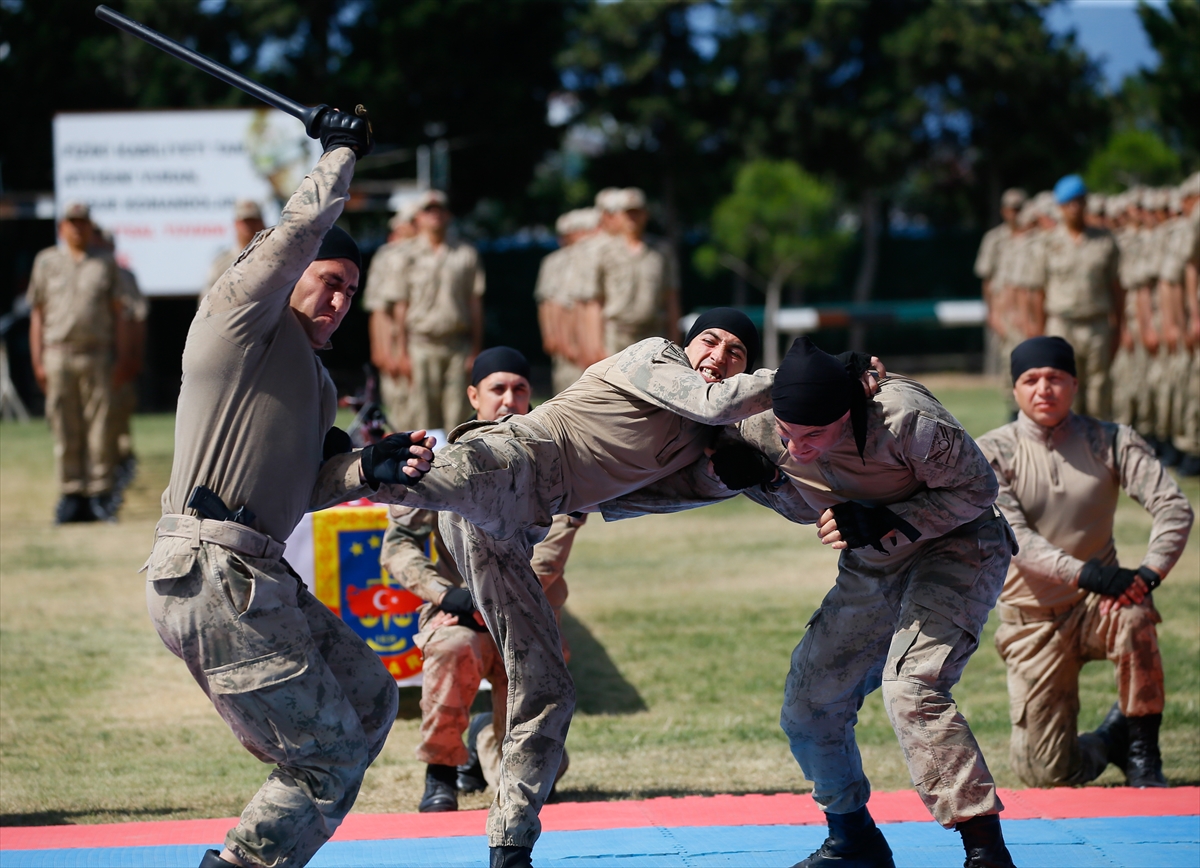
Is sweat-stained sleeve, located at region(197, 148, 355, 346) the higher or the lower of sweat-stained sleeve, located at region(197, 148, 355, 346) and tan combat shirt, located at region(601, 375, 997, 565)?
the higher

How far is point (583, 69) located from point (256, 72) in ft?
25.7

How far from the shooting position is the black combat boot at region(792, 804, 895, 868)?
14.5ft

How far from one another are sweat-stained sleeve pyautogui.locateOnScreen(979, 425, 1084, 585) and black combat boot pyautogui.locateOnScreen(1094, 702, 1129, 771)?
0.71m

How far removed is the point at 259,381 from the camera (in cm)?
370

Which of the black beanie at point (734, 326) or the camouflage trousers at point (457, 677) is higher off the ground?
the black beanie at point (734, 326)

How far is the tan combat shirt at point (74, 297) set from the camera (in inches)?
464

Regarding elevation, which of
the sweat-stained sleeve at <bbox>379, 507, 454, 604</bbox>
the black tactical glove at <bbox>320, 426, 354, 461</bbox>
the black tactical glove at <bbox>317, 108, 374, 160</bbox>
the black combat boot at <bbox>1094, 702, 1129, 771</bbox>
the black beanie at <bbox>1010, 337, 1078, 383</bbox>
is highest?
the black tactical glove at <bbox>317, 108, 374, 160</bbox>

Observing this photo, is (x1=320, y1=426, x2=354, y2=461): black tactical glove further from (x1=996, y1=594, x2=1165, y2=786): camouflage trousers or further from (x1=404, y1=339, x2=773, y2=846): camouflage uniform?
(x1=996, y1=594, x2=1165, y2=786): camouflage trousers

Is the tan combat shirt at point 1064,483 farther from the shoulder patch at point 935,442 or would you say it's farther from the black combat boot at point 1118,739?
the shoulder patch at point 935,442

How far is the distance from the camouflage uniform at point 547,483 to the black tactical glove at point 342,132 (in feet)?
2.90

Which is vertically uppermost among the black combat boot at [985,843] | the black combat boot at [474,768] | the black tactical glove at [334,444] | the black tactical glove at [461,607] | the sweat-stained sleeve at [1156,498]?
the black tactical glove at [334,444]

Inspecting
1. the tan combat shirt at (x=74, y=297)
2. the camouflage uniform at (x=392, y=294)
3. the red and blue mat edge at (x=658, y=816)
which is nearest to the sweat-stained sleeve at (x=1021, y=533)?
Result: the red and blue mat edge at (x=658, y=816)

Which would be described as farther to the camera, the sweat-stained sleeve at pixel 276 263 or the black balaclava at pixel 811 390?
the black balaclava at pixel 811 390

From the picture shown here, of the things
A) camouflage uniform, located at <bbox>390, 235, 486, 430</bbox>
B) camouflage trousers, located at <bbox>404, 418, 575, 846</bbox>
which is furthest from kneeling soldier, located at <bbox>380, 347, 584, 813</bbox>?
camouflage uniform, located at <bbox>390, 235, 486, 430</bbox>
